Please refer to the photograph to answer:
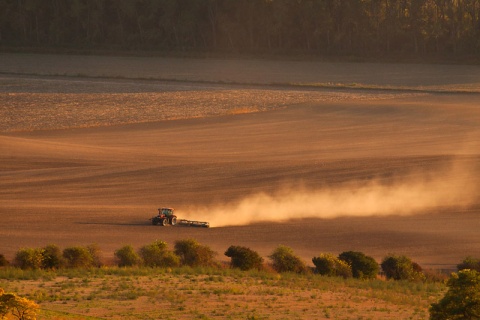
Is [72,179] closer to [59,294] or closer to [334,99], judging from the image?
[59,294]

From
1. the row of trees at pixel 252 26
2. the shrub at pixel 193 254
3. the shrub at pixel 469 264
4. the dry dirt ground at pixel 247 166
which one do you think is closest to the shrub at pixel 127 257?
the shrub at pixel 193 254

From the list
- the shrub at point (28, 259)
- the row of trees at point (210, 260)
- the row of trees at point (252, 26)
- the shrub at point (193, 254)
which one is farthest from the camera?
the row of trees at point (252, 26)

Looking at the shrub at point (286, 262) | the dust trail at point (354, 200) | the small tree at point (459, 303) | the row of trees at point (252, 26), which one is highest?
the row of trees at point (252, 26)

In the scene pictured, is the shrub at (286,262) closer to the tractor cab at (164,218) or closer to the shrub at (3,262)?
the tractor cab at (164,218)

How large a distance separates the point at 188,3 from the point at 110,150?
101 meters

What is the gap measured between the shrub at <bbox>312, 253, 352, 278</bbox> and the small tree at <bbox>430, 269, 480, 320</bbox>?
1309 cm

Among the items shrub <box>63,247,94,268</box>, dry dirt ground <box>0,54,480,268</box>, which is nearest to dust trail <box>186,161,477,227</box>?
dry dirt ground <box>0,54,480,268</box>

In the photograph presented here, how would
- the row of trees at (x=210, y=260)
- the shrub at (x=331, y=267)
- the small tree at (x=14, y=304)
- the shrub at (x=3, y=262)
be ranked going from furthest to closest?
the shrub at (x=331, y=267)
the row of trees at (x=210, y=260)
the shrub at (x=3, y=262)
the small tree at (x=14, y=304)

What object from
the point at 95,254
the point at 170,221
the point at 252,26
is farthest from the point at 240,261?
the point at 252,26

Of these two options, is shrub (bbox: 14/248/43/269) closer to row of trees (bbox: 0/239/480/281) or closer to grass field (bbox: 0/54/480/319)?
row of trees (bbox: 0/239/480/281)

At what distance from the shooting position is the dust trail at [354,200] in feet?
156

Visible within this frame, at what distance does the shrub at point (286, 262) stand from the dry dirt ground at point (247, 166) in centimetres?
278

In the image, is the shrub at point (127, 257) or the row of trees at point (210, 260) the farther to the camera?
the shrub at point (127, 257)

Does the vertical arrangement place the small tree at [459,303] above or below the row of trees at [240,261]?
below
